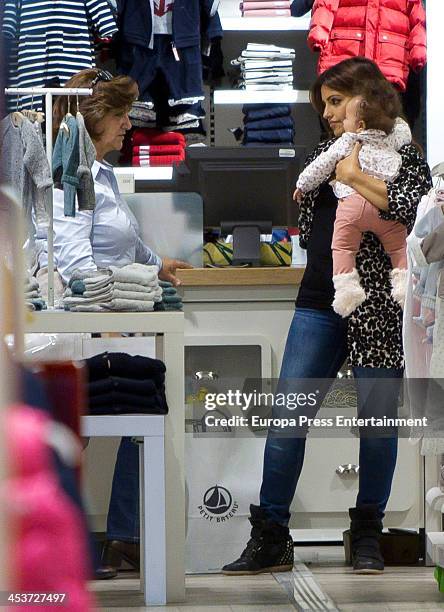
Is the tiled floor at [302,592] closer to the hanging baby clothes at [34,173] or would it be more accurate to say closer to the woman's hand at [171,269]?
the woman's hand at [171,269]

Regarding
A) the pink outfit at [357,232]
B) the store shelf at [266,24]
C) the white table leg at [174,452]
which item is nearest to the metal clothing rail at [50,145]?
the white table leg at [174,452]

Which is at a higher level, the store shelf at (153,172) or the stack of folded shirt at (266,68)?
the stack of folded shirt at (266,68)

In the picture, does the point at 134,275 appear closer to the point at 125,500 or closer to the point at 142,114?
the point at 125,500

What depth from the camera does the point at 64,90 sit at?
2717 mm

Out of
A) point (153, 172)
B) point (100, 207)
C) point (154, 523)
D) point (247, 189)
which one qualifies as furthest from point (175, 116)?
point (154, 523)

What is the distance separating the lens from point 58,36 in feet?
11.6

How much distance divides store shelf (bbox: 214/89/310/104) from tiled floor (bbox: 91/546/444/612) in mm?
1603

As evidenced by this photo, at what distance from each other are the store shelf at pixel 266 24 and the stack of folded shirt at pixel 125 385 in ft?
5.51

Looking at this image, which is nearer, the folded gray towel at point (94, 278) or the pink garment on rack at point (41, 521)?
the pink garment on rack at point (41, 521)

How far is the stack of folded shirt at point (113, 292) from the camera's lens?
93.4 inches

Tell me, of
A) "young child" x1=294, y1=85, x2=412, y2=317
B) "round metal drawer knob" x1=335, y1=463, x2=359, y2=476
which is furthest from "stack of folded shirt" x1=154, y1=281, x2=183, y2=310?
"round metal drawer knob" x1=335, y1=463, x2=359, y2=476

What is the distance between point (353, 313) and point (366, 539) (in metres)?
0.62

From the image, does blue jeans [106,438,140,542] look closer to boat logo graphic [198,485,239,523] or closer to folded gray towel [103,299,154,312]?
boat logo graphic [198,485,239,523]

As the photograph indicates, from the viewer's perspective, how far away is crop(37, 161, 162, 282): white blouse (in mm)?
2809
